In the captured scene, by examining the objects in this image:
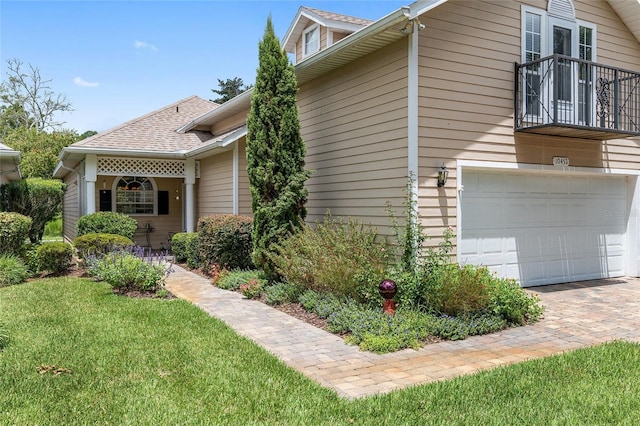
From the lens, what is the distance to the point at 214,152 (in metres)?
13.4

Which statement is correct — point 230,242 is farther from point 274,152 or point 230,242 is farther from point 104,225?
point 104,225

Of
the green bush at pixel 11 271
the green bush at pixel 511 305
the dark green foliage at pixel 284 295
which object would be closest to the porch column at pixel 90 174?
the green bush at pixel 11 271

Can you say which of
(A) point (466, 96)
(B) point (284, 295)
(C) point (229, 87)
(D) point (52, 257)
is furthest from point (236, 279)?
(C) point (229, 87)

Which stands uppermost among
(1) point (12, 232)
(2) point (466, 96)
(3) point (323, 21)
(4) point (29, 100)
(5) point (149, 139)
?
(4) point (29, 100)

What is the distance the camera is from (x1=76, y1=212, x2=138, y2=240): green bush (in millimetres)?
12234

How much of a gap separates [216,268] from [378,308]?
4.85 meters

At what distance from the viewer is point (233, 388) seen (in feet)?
13.3

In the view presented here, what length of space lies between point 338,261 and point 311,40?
6.98 meters

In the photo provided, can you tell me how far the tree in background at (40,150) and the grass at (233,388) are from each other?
89.2 feet

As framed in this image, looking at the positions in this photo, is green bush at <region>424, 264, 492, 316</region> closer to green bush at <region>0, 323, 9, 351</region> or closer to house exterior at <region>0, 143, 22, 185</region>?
green bush at <region>0, 323, 9, 351</region>

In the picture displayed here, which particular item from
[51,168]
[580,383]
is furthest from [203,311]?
[51,168]

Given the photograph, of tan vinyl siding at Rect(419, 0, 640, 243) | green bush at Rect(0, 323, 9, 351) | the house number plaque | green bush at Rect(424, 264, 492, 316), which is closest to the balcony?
tan vinyl siding at Rect(419, 0, 640, 243)

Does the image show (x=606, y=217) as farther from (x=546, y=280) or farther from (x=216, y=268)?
(x=216, y=268)

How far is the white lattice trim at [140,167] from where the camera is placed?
13688 millimetres
